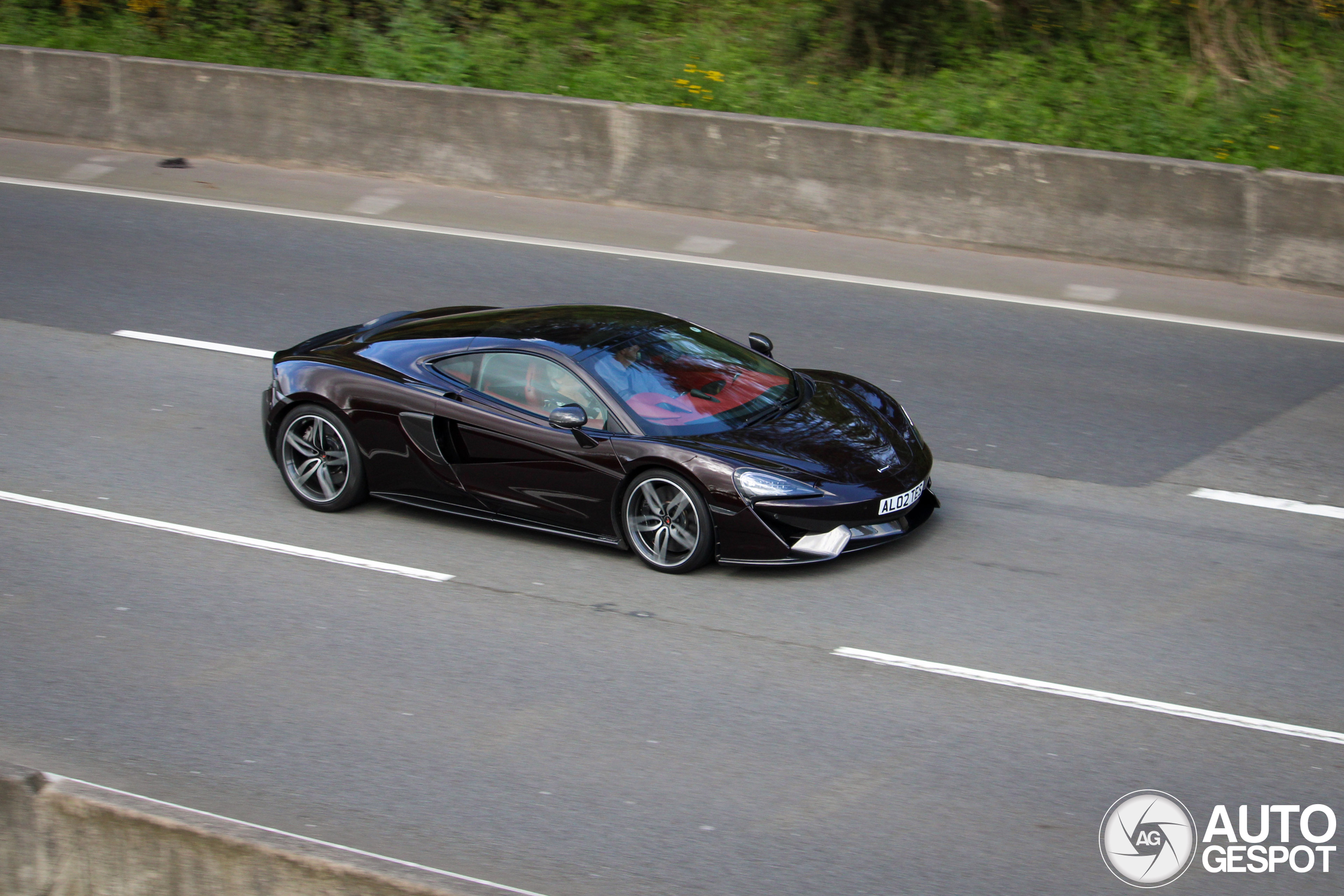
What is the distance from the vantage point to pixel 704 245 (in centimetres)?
1444

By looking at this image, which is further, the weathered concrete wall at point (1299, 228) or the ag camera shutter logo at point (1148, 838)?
the weathered concrete wall at point (1299, 228)

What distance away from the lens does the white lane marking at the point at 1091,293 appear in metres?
13.0

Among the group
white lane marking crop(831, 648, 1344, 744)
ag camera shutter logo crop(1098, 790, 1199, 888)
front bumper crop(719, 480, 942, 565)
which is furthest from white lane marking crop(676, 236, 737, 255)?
ag camera shutter logo crop(1098, 790, 1199, 888)

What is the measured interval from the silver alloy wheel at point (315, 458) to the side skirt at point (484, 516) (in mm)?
275

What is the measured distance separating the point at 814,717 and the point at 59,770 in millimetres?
3345

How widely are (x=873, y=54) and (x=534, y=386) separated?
1026 centimetres

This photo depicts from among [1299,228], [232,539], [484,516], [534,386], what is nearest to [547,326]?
[534,386]

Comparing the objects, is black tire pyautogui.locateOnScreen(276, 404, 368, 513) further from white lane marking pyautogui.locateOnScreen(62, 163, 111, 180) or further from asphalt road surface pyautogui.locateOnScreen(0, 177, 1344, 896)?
white lane marking pyautogui.locateOnScreen(62, 163, 111, 180)

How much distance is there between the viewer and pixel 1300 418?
10422mm

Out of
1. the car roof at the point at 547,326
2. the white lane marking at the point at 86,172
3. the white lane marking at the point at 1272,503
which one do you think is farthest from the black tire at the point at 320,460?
the white lane marking at the point at 86,172

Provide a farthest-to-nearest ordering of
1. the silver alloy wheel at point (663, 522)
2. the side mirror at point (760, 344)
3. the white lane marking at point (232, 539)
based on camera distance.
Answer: the side mirror at point (760, 344), the white lane marking at point (232, 539), the silver alloy wheel at point (663, 522)

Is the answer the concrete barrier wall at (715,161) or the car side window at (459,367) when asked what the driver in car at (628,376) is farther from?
the concrete barrier wall at (715,161)

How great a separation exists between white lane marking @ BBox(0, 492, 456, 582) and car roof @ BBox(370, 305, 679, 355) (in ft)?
4.76

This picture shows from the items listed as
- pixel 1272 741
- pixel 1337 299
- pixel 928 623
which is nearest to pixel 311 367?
pixel 928 623
